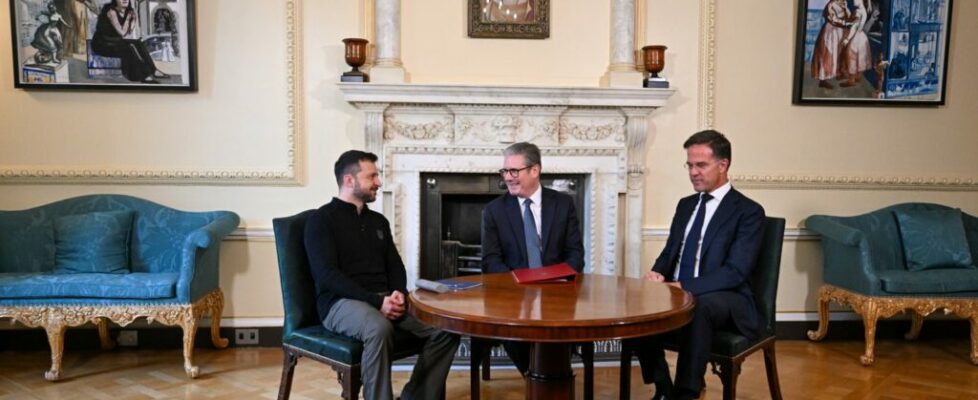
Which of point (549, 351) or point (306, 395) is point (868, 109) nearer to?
point (549, 351)

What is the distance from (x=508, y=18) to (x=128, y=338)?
299cm

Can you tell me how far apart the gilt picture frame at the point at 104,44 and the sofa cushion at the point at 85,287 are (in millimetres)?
1203

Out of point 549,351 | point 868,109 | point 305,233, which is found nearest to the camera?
point 549,351

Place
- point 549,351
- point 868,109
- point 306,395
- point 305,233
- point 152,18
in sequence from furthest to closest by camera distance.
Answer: point 868,109 → point 152,18 → point 306,395 → point 305,233 → point 549,351

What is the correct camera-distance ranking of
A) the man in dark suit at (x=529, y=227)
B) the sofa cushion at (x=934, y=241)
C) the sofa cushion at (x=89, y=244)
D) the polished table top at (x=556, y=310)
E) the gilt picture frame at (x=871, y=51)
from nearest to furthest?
the polished table top at (x=556, y=310) < the man in dark suit at (x=529, y=227) < the sofa cushion at (x=89, y=244) < the sofa cushion at (x=934, y=241) < the gilt picture frame at (x=871, y=51)

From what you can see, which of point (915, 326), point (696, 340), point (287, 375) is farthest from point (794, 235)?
point (287, 375)

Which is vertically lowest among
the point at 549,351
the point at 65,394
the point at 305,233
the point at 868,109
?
the point at 65,394

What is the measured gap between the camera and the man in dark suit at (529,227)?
3.06 meters

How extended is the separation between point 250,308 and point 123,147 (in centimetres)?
122

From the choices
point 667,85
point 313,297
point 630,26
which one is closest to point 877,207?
point 667,85

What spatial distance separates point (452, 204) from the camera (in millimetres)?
4352

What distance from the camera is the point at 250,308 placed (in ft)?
13.9

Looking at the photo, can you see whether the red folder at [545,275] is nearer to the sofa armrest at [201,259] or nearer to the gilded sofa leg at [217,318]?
the sofa armrest at [201,259]

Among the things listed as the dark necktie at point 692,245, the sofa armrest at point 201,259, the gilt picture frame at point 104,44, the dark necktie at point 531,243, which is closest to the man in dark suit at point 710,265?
the dark necktie at point 692,245
